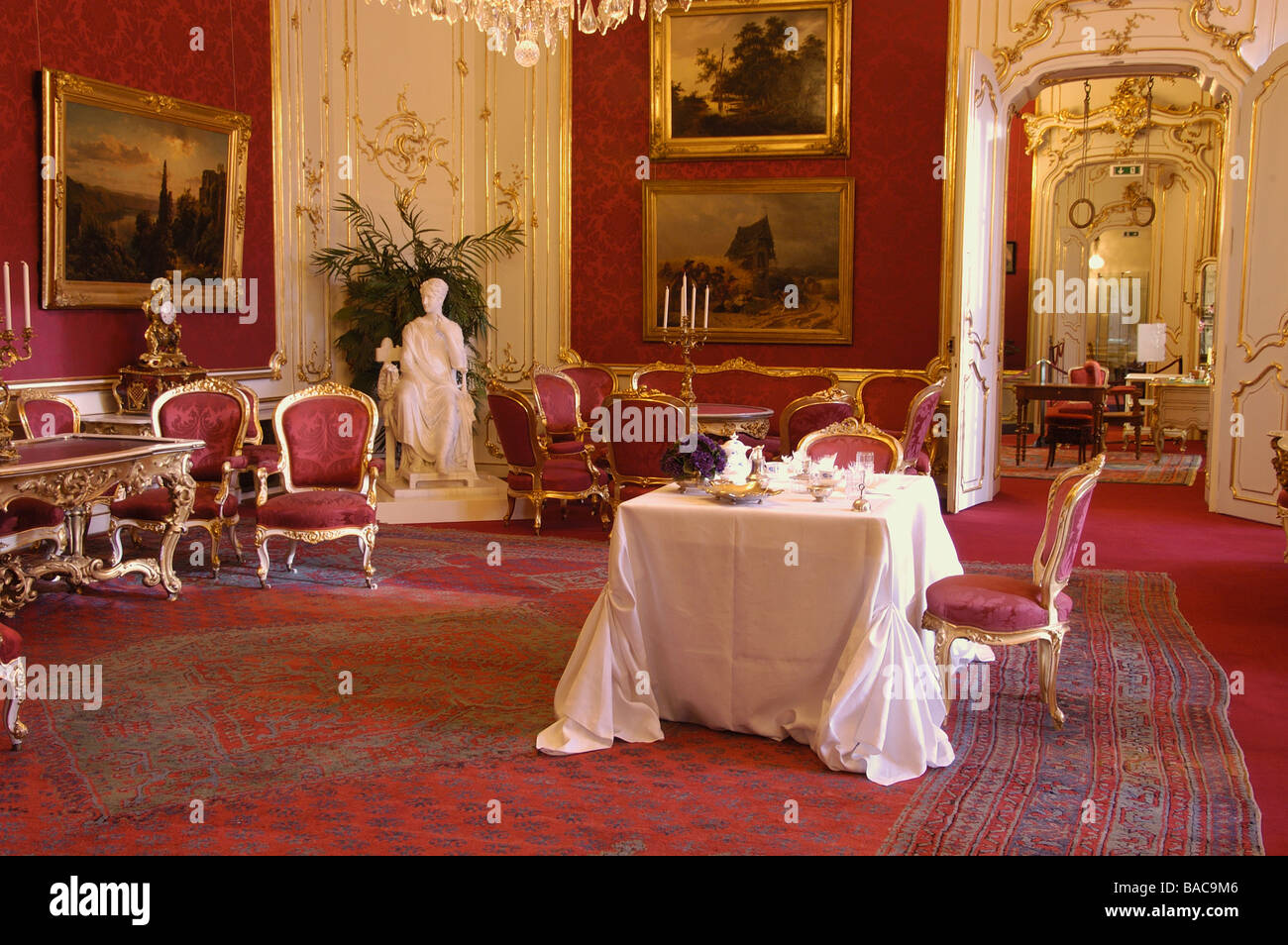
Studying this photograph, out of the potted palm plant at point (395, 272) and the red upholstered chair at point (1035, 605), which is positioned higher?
the potted palm plant at point (395, 272)

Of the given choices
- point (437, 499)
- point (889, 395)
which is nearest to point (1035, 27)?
point (889, 395)

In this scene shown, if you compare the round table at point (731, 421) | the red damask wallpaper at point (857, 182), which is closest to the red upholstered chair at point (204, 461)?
the round table at point (731, 421)

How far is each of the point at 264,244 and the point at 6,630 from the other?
19.6 ft

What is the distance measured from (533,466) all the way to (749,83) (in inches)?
156

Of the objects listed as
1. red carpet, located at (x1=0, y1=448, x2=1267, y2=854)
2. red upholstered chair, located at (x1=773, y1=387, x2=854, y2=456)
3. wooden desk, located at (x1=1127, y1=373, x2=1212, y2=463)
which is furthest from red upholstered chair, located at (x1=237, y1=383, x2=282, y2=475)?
wooden desk, located at (x1=1127, y1=373, x2=1212, y2=463)

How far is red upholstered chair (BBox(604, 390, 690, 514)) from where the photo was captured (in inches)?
279

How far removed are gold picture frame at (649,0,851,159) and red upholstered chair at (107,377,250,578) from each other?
4.60 metres

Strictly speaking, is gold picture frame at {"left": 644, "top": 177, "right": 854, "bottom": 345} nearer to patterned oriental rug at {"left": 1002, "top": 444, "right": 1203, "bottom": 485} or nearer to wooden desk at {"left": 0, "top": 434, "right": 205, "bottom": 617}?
patterned oriental rug at {"left": 1002, "top": 444, "right": 1203, "bottom": 485}

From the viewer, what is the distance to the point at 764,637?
155 inches

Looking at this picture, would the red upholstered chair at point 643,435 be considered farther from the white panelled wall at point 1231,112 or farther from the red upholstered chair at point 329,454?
the white panelled wall at point 1231,112

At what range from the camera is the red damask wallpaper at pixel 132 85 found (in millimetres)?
7117

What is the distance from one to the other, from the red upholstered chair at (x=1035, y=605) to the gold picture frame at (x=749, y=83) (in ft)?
19.9

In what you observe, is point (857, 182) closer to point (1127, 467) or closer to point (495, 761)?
point (1127, 467)

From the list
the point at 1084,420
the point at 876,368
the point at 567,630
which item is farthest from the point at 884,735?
the point at 1084,420
